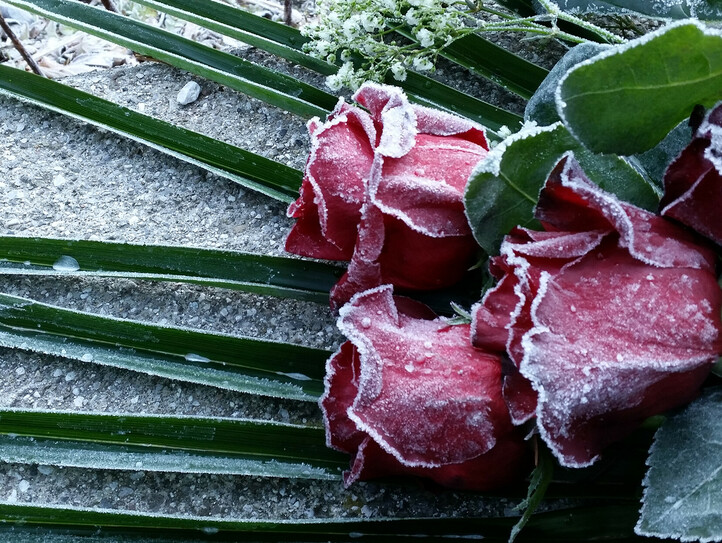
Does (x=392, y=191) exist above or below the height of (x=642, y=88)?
below

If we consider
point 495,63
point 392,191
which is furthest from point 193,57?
point 392,191

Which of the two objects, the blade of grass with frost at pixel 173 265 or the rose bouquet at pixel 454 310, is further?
the blade of grass with frost at pixel 173 265

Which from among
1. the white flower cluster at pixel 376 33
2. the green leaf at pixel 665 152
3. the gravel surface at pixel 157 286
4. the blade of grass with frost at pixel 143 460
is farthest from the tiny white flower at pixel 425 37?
the blade of grass with frost at pixel 143 460

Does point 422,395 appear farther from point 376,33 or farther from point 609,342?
point 376,33

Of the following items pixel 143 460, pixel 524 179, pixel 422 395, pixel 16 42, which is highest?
pixel 524 179

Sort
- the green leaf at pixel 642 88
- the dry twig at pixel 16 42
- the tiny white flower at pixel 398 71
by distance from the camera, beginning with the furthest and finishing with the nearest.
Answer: the dry twig at pixel 16 42
the tiny white flower at pixel 398 71
the green leaf at pixel 642 88

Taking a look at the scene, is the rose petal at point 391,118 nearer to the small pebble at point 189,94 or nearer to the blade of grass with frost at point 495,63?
the blade of grass with frost at point 495,63

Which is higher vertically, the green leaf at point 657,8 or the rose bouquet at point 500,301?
the green leaf at point 657,8

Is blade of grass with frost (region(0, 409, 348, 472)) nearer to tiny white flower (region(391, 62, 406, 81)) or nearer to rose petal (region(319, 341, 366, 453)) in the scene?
rose petal (region(319, 341, 366, 453))
